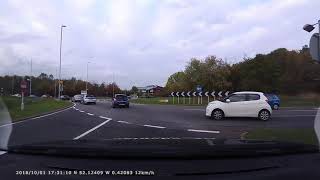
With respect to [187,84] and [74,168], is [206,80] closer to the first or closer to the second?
[187,84]

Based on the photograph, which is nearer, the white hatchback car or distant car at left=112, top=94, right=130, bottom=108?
the white hatchback car

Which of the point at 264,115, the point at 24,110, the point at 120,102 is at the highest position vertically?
the point at 120,102

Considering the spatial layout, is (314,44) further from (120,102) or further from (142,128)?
(120,102)

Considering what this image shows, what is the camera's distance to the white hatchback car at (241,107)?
27.5m

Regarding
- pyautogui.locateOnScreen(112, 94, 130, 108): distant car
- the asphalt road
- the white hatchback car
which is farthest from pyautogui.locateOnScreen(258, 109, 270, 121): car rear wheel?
pyautogui.locateOnScreen(112, 94, 130, 108): distant car

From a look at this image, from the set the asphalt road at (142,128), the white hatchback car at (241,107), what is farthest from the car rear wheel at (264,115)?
the asphalt road at (142,128)

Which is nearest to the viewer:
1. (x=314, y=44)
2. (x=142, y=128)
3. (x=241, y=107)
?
(x=314, y=44)

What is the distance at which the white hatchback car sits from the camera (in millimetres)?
27547

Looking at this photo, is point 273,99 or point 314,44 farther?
point 273,99

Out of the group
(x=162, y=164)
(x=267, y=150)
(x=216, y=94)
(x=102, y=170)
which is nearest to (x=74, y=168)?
(x=102, y=170)

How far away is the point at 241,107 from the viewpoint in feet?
91.8

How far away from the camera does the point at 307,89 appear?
9391 millimetres

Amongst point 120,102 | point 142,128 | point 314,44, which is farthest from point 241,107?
point 120,102

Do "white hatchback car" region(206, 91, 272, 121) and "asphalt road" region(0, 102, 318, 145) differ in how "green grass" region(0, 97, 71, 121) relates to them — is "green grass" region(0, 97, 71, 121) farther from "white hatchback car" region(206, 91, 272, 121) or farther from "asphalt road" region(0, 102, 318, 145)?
"white hatchback car" region(206, 91, 272, 121)
